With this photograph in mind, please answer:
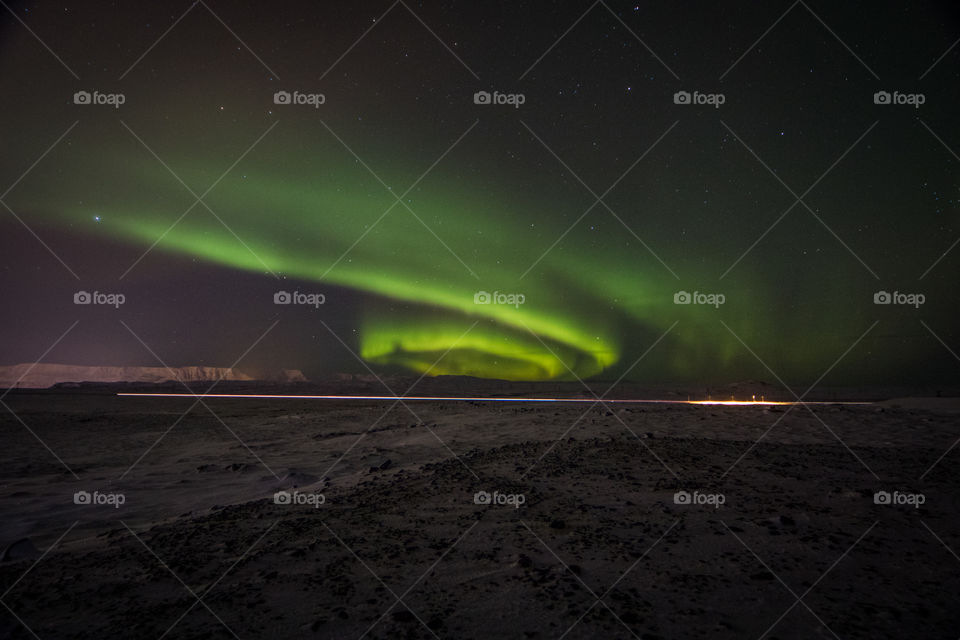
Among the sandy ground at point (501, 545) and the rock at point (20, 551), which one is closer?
the sandy ground at point (501, 545)

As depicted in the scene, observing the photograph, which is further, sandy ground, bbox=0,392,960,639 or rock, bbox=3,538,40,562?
rock, bbox=3,538,40,562

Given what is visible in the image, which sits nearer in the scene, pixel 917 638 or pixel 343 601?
pixel 917 638

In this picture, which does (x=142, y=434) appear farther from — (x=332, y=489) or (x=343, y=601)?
(x=343, y=601)

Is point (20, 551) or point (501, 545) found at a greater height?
point (20, 551)

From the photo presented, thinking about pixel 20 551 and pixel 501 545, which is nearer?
pixel 501 545

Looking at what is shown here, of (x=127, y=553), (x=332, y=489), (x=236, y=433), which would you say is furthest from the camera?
(x=236, y=433)

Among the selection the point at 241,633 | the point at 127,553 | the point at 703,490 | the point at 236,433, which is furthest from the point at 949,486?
the point at 236,433

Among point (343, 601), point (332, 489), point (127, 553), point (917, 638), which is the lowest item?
point (917, 638)

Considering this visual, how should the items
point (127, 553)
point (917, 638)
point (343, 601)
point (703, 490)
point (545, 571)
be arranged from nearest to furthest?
1. point (917, 638)
2. point (343, 601)
3. point (545, 571)
4. point (127, 553)
5. point (703, 490)
